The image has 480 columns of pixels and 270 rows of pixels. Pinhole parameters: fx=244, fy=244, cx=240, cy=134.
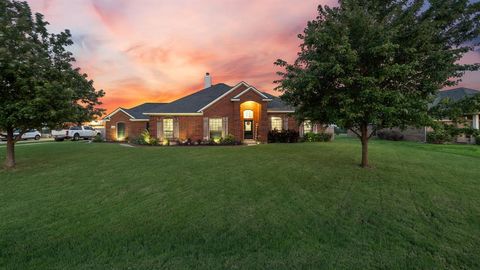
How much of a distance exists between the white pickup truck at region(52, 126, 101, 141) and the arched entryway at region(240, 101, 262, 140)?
73.5ft

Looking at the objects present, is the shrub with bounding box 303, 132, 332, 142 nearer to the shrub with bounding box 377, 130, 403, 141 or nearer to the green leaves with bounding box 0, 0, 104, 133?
the shrub with bounding box 377, 130, 403, 141

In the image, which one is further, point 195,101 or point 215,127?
point 195,101

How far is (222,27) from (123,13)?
5.79 metres

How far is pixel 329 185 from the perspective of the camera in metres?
7.27

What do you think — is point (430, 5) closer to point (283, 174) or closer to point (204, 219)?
point (283, 174)

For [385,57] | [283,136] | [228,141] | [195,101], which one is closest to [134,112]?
[195,101]

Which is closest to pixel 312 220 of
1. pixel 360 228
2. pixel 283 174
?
pixel 360 228

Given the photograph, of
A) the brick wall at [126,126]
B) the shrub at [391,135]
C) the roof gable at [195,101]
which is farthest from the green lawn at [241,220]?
the shrub at [391,135]

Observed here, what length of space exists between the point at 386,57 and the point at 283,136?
1453cm

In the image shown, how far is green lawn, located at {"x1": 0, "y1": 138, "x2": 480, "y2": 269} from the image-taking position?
348cm

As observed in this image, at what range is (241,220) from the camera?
4828 millimetres

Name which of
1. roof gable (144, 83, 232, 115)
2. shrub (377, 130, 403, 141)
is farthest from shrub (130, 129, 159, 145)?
shrub (377, 130, 403, 141)

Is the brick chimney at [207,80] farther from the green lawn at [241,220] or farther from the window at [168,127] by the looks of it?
the green lawn at [241,220]

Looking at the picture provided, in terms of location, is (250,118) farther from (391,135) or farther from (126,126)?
(391,135)
